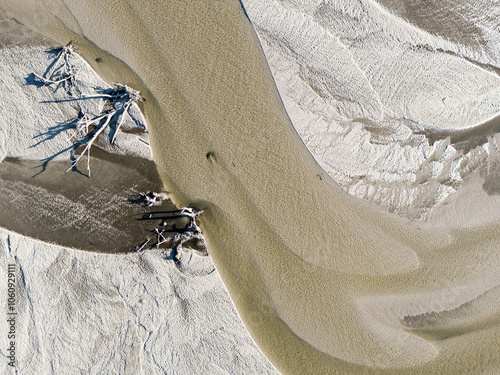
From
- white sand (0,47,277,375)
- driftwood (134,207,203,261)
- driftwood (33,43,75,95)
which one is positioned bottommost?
white sand (0,47,277,375)

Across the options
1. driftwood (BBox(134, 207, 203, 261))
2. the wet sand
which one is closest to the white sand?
driftwood (BBox(134, 207, 203, 261))

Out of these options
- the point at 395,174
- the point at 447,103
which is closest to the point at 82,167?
the point at 395,174

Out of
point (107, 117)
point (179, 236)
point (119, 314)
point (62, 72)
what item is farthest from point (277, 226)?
point (62, 72)

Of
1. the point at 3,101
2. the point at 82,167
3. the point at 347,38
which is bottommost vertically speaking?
the point at 82,167

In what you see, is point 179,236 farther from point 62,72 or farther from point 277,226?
point 62,72

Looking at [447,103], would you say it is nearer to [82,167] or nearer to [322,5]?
[322,5]

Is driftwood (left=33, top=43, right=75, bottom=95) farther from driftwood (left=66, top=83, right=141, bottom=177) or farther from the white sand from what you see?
driftwood (left=66, top=83, right=141, bottom=177)

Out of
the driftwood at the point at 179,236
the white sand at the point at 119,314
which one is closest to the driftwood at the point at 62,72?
the white sand at the point at 119,314

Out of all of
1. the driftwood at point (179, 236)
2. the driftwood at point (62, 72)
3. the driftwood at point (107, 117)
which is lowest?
the driftwood at point (179, 236)

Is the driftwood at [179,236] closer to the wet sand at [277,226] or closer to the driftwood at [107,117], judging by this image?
the wet sand at [277,226]
